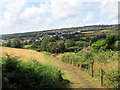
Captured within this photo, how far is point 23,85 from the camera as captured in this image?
5344mm

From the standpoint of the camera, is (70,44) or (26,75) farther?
(70,44)

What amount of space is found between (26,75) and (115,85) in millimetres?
3993

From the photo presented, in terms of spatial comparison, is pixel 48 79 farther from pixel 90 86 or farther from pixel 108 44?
pixel 108 44

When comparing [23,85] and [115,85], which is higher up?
[23,85]

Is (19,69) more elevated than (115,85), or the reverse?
(19,69)

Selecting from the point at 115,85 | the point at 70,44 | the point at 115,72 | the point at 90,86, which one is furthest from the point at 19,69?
the point at 70,44

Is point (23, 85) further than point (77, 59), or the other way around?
point (77, 59)

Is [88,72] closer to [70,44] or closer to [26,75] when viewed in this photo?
[26,75]

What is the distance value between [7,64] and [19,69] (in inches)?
17.6

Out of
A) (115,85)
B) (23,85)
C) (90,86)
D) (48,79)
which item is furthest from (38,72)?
(115,85)

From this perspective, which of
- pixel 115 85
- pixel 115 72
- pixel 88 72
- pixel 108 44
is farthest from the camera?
pixel 108 44

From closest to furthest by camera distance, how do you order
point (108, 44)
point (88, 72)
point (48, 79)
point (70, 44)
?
point (48, 79) → point (88, 72) → point (108, 44) → point (70, 44)

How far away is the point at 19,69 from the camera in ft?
18.8

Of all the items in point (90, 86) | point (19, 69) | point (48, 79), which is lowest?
point (90, 86)
